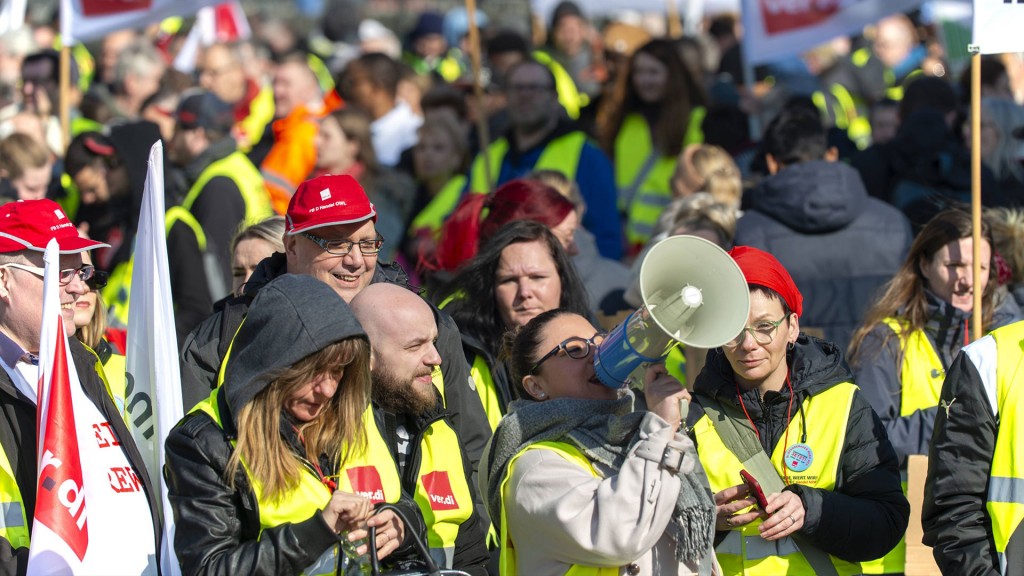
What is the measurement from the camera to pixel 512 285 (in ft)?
18.4

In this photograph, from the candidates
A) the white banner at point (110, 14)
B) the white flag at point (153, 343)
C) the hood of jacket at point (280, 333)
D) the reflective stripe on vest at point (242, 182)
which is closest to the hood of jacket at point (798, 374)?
the hood of jacket at point (280, 333)

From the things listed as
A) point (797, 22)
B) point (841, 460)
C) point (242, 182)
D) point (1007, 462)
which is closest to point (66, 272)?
point (841, 460)

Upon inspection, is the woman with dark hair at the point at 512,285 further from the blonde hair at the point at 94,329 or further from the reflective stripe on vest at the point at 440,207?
the reflective stripe on vest at the point at 440,207

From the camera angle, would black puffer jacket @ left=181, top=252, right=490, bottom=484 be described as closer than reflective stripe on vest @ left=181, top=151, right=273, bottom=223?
Yes

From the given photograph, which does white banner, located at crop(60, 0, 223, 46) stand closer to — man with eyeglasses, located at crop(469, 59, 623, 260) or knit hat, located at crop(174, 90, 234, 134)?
knit hat, located at crop(174, 90, 234, 134)

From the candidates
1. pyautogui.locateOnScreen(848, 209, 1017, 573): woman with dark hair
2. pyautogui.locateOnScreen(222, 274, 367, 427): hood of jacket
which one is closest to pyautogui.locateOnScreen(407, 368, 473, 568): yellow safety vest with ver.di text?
pyautogui.locateOnScreen(222, 274, 367, 427): hood of jacket

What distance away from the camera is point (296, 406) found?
3.82m

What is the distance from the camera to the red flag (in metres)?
4.01

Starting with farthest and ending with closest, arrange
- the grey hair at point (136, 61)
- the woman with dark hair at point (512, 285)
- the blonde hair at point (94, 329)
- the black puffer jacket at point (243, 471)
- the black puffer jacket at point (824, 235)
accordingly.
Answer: the grey hair at point (136, 61) < the black puffer jacket at point (824, 235) < the woman with dark hair at point (512, 285) < the blonde hair at point (94, 329) < the black puffer jacket at point (243, 471)

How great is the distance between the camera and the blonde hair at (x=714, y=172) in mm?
7574

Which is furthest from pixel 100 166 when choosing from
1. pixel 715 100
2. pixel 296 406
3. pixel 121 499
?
pixel 296 406

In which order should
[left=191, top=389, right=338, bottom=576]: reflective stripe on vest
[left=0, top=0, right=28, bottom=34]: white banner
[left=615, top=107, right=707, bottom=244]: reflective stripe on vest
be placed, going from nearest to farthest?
[left=191, top=389, right=338, bottom=576]: reflective stripe on vest, [left=615, top=107, right=707, bottom=244]: reflective stripe on vest, [left=0, top=0, right=28, bottom=34]: white banner

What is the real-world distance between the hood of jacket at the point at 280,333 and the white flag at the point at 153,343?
2.38 ft

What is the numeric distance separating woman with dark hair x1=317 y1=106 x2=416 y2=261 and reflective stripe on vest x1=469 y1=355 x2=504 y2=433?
9.35 feet
